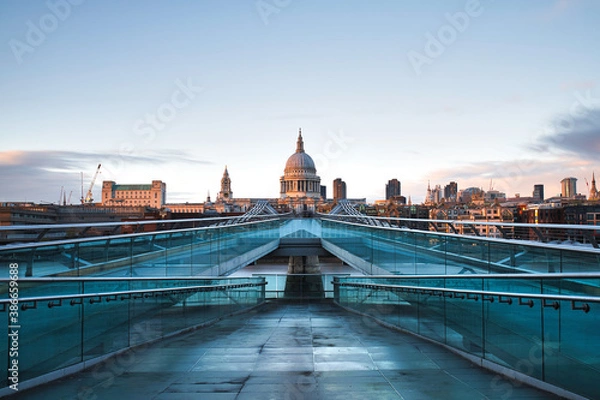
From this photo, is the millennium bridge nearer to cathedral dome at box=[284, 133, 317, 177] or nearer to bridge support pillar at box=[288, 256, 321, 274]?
bridge support pillar at box=[288, 256, 321, 274]

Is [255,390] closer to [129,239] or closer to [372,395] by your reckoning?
[372,395]

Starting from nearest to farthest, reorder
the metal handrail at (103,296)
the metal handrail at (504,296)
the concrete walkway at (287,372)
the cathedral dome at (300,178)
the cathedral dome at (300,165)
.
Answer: the metal handrail at (504,296) < the concrete walkway at (287,372) < the metal handrail at (103,296) < the cathedral dome at (300,178) < the cathedral dome at (300,165)

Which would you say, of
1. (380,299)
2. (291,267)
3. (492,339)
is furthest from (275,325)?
(291,267)

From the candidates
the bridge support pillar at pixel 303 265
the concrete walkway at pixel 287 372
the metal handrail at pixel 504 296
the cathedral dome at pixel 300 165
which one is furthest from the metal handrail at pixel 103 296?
the cathedral dome at pixel 300 165

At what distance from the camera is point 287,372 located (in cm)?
696

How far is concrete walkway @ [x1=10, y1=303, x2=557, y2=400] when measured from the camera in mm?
6027

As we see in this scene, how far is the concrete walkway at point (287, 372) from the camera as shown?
6.03 metres

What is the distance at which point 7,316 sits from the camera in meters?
6.08

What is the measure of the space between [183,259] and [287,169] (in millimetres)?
165934

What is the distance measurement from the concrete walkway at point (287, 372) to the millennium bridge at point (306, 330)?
0.03m

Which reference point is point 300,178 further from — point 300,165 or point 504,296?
point 504,296

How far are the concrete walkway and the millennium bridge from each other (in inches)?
1.0

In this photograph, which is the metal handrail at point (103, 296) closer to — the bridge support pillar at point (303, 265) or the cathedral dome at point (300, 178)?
the bridge support pillar at point (303, 265)

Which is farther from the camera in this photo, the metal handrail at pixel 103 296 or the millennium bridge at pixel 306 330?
the metal handrail at pixel 103 296
